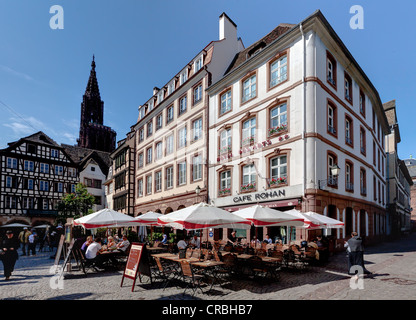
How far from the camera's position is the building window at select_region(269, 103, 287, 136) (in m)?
19.3

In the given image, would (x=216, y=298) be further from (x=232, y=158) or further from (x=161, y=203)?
(x=161, y=203)

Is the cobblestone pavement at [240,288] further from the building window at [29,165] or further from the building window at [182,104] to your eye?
the building window at [29,165]

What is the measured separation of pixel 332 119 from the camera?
19875 mm

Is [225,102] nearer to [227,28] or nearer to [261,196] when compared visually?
[227,28]

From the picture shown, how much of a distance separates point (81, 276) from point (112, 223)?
2963mm

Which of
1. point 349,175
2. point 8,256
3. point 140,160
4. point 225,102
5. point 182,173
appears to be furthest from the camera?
point 140,160

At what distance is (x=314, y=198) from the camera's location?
16766 millimetres

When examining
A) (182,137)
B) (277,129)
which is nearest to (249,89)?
(277,129)

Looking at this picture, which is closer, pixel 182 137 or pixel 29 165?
pixel 182 137

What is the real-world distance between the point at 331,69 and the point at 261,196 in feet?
30.6

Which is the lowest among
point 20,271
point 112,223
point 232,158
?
point 20,271

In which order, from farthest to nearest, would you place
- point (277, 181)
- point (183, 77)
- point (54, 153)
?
1. point (54, 153)
2. point (183, 77)
3. point (277, 181)
